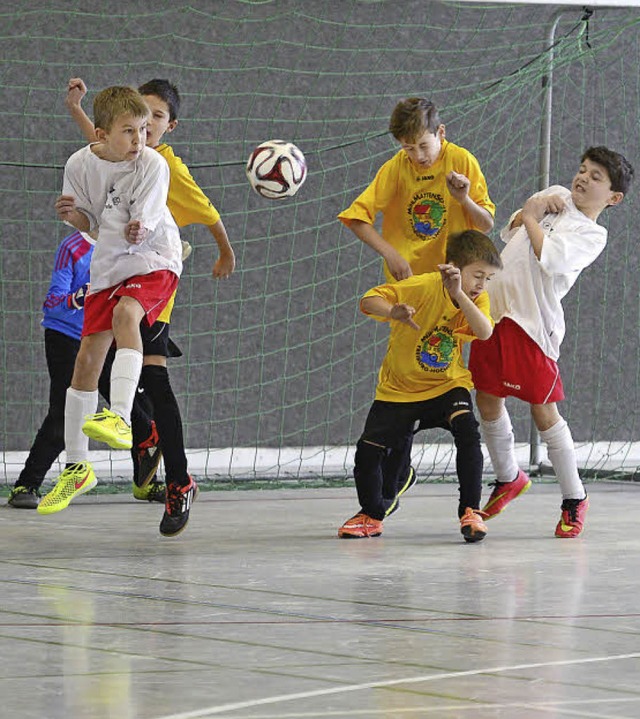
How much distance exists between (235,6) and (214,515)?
308cm

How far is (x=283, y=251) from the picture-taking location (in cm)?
694

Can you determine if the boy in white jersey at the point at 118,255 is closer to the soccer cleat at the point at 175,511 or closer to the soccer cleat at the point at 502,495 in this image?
the soccer cleat at the point at 175,511

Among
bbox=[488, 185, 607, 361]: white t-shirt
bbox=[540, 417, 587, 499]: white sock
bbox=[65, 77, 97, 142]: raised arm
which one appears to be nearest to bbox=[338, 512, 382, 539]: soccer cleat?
bbox=[540, 417, 587, 499]: white sock

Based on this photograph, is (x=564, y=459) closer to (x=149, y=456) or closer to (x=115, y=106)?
(x=149, y=456)

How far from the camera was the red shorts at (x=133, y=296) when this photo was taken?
386 centimetres

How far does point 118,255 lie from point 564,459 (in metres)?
1.46

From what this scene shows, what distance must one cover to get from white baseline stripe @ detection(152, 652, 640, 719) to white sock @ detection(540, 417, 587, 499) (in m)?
1.81

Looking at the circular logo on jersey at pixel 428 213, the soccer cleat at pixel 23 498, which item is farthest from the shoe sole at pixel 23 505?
the circular logo on jersey at pixel 428 213

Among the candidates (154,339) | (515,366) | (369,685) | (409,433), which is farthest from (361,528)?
(369,685)

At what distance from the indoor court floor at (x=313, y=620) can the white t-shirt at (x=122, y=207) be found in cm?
76

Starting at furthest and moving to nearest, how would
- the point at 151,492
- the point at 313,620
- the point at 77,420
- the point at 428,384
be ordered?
the point at 151,492 → the point at 428,384 → the point at 77,420 → the point at 313,620

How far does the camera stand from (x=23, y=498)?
4816 mm

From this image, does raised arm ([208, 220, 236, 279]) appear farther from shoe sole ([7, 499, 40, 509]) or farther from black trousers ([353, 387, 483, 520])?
shoe sole ([7, 499, 40, 509])

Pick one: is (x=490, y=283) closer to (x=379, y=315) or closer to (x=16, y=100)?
(x=379, y=315)
